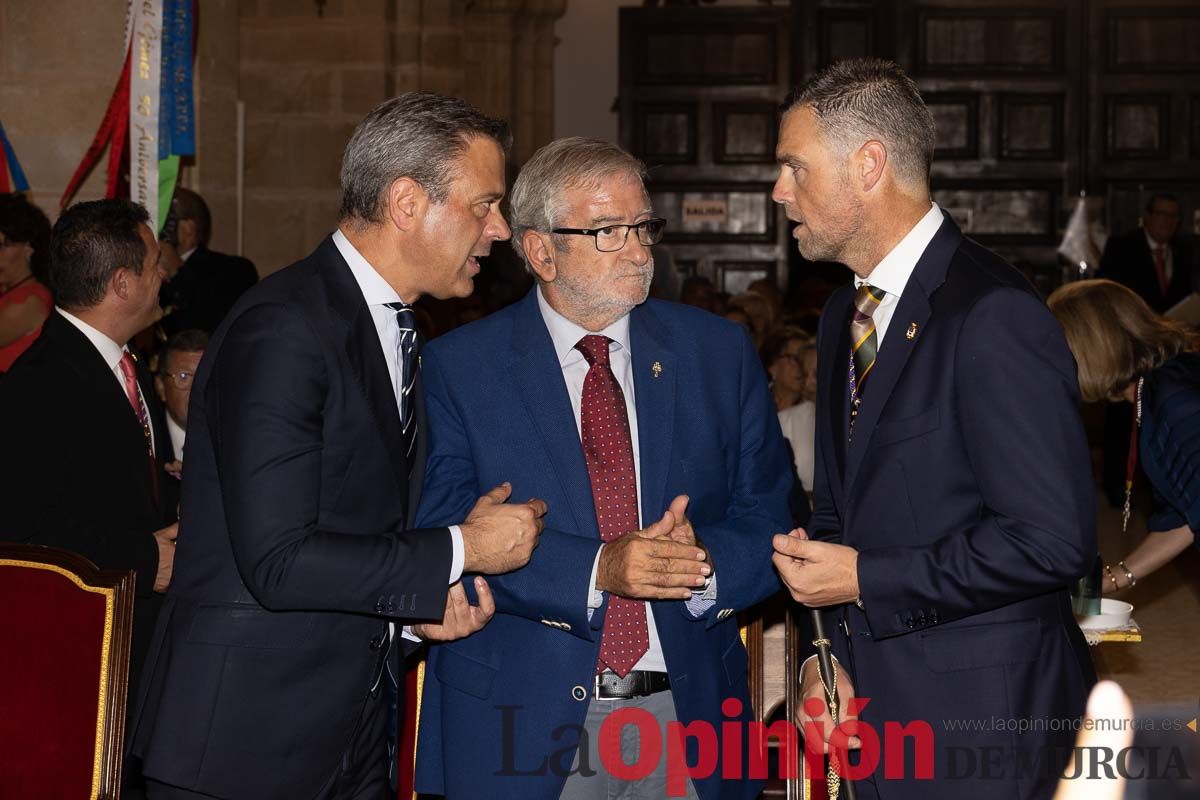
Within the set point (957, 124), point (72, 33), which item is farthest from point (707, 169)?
point (72, 33)

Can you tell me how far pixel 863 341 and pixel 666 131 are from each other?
29.7ft

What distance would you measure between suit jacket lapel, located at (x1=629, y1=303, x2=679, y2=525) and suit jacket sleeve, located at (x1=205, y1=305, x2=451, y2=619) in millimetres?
543

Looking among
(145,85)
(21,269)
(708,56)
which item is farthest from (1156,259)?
(21,269)

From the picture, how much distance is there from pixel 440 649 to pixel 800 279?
9174mm

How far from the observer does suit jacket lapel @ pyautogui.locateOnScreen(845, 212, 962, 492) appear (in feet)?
7.97

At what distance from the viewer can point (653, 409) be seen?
2797mm

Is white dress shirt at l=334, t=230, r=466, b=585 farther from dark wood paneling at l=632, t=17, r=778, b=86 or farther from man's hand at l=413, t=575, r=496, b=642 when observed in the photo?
dark wood paneling at l=632, t=17, r=778, b=86

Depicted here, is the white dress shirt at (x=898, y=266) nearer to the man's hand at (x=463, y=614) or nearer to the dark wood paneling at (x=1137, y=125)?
the man's hand at (x=463, y=614)

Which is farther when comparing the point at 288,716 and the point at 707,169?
the point at 707,169

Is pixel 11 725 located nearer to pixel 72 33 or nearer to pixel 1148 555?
pixel 1148 555

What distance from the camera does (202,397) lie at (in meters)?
2.44

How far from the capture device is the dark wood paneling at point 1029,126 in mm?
11188

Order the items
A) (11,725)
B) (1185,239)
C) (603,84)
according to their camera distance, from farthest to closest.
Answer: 1. (603,84)
2. (1185,239)
3. (11,725)

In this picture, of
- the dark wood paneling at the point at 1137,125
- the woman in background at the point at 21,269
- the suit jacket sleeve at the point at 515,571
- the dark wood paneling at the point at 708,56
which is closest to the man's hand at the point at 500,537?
the suit jacket sleeve at the point at 515,571
